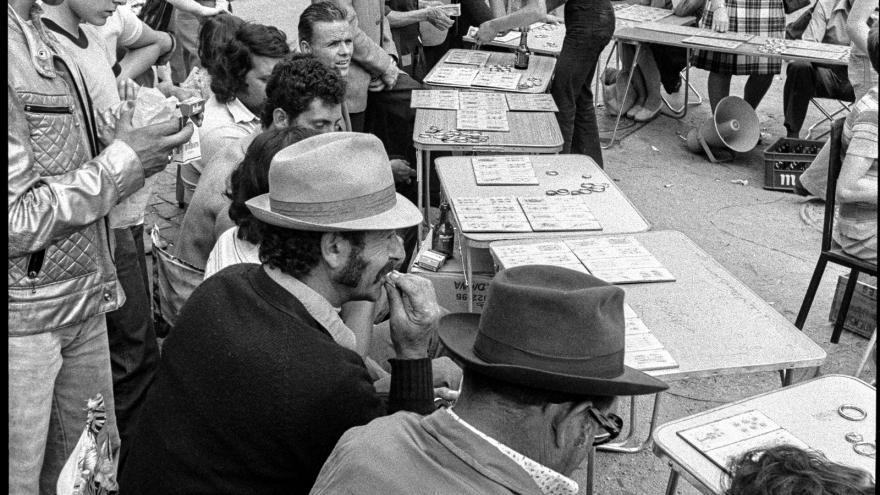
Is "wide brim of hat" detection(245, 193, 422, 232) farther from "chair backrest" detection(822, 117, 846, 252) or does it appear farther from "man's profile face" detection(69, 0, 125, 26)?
"chair backrest" detection(822, 117, 846, 252)

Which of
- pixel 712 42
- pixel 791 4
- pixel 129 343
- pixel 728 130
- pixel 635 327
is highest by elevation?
pixel 791 4

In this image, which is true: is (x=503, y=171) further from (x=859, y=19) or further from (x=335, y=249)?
(x=859, y=19)

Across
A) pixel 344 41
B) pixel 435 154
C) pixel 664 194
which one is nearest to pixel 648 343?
pixel 344 41

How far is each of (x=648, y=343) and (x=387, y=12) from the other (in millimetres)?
4470

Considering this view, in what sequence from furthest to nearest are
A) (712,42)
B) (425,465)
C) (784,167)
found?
(712,42) → (784,167) → (425,465)

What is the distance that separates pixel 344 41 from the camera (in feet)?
16.8

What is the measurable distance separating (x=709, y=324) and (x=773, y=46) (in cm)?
475

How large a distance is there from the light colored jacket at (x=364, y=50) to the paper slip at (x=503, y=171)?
122cm

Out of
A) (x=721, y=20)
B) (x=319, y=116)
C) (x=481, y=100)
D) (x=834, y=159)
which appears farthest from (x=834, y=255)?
(x=721, y=20)

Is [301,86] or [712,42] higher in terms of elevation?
[301,86]

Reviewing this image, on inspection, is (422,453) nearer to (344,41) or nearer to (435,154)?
(344,41)

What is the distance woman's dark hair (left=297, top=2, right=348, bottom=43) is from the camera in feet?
16.6

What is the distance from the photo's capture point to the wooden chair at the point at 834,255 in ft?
14.7

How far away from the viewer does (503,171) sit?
461cm
